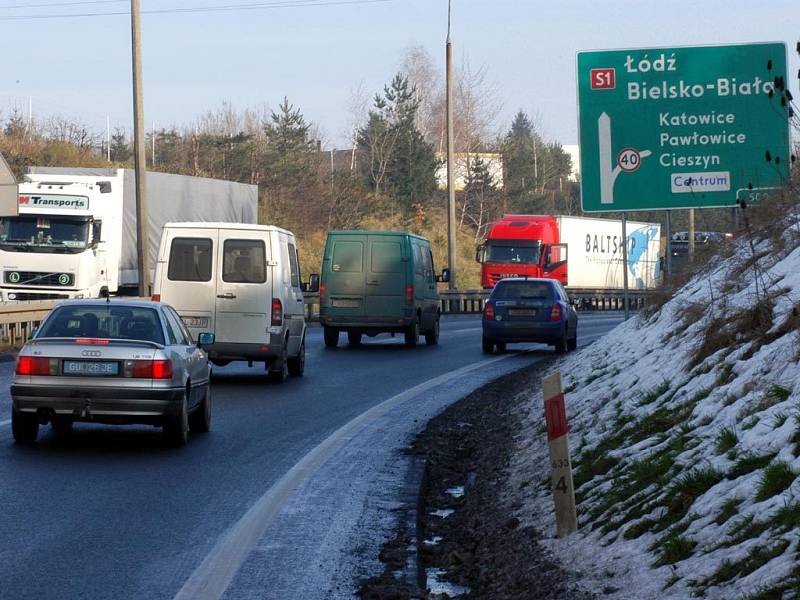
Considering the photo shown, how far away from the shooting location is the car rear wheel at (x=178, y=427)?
42.5 ft

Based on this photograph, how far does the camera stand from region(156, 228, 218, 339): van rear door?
20.5 meters

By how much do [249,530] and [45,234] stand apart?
2569 centimetres

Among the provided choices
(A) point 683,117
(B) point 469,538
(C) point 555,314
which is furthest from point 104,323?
(C) point 555,314

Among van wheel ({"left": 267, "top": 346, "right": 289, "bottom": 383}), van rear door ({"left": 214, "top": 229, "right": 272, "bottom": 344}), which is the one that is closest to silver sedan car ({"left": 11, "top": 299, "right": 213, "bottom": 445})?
van rear door ({"left": 214, "top": 229, "right": 272, "bottom": 344})

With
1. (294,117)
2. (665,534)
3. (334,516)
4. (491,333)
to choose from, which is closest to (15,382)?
(334,516)

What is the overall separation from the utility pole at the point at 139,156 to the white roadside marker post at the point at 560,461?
24342 mm

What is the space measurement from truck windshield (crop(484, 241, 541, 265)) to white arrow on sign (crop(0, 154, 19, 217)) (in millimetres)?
27369

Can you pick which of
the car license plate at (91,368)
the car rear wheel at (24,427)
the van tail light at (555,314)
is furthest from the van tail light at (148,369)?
the van tail light at (555,314)

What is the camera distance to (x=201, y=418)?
1437cm

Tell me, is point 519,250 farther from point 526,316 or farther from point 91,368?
point 91,368

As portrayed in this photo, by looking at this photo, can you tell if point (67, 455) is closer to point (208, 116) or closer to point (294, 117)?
point (294, 117)

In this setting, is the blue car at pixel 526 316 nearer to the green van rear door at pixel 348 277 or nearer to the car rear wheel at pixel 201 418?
the green van rear door at pixel 348 277

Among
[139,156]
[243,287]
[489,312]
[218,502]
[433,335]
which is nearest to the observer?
[218,502]

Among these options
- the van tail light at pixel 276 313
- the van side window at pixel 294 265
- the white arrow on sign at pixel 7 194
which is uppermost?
the white arrow on sign at pixel 7 194
